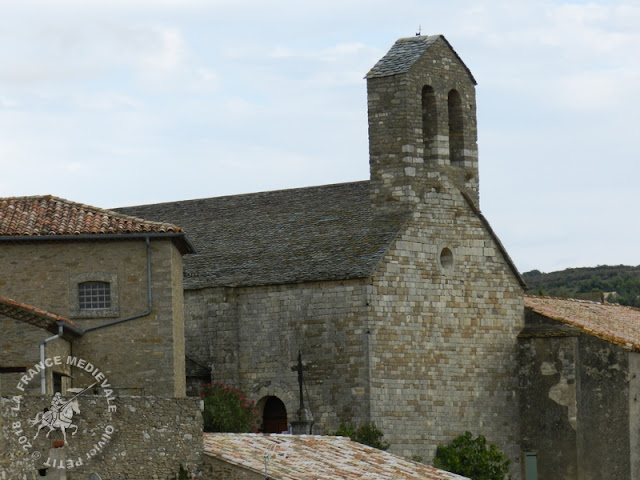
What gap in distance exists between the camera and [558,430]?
4619 cm

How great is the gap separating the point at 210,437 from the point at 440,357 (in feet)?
48.9

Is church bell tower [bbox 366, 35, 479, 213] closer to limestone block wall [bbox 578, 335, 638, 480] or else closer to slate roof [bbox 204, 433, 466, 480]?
limestone block wall [bbox 578, 335, 638, 480]

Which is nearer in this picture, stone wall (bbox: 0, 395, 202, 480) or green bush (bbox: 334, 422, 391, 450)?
stone wall (bbox: 0, 395, 202, 480)

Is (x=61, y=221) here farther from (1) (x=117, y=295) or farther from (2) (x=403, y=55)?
(2) (x=403, y=55)

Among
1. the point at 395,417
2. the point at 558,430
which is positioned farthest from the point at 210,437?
the point at 558,430

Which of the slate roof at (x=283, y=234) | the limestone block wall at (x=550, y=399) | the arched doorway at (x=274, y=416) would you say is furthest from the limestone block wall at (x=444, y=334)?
the arched doorway at (x=274, y=416)

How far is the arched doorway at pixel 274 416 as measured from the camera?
45.2m

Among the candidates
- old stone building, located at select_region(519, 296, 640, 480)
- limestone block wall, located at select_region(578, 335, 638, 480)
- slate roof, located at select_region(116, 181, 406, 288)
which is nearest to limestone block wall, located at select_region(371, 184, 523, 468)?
old stone building, located at select_region(519, 296, 640, 480)

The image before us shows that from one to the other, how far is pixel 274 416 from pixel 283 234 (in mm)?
5243

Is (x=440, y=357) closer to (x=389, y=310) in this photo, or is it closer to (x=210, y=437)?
(x=389, y=310)

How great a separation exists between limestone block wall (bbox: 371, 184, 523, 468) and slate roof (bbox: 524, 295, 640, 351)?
4.90 feet

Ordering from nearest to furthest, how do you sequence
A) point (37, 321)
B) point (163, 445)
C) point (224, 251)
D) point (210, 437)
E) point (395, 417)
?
point (163, 445), point (210, 437), point (37, 321), point (395, 417), point (224, 251)

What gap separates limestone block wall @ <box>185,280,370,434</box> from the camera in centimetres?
4397

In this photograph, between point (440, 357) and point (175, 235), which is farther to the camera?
point (440, 357)
